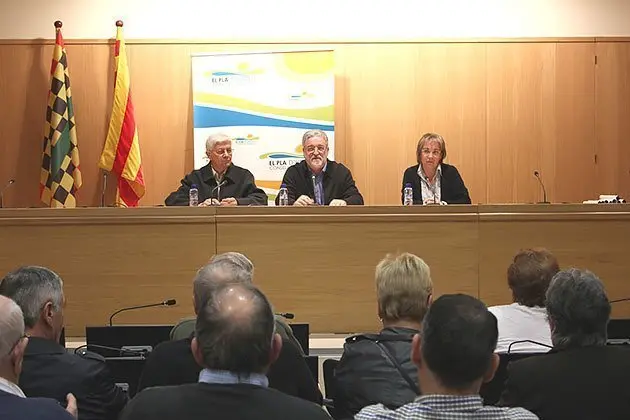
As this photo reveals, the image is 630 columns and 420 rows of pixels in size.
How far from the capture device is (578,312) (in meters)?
2.97

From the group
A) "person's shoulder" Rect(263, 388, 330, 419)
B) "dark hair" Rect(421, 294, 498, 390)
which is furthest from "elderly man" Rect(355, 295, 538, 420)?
"person's shoulder" Rect(263, 388, 330, 419)

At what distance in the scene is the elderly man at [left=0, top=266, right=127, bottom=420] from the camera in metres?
3.01

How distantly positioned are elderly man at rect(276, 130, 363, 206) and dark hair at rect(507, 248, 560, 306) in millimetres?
3058

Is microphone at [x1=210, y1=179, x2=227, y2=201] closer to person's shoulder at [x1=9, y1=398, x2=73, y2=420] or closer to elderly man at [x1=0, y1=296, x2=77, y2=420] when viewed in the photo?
elderly man at [x1=0, y1=296, x2=77, y2=420]

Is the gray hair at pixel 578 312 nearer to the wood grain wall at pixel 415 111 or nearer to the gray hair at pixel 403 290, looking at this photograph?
the gray hair at pixel 403 290

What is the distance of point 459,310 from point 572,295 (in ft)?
2.79

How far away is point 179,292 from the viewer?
18.9 ft

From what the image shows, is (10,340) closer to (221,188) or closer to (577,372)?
(577,372)

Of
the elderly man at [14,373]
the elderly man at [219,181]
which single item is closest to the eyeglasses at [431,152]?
the elderly man at [219,181]

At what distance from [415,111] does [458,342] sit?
6672 mm

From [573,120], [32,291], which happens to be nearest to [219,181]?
[573,120]

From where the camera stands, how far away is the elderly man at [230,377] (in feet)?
7.28

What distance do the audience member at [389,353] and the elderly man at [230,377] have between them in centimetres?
76

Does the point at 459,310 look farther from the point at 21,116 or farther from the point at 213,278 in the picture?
the point at 21,116
